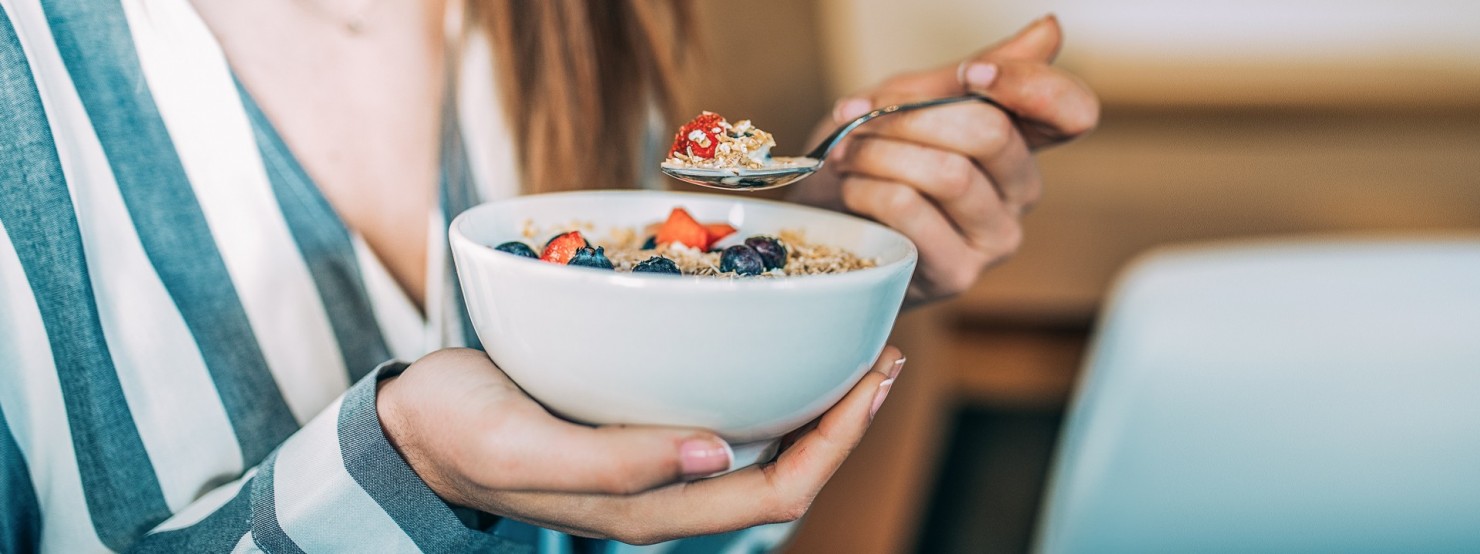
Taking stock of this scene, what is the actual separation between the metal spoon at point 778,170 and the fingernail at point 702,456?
221 mm

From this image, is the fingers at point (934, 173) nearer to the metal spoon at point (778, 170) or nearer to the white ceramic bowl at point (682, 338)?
the metal spoon at point (778, 170)

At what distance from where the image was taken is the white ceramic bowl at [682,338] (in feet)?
1.36

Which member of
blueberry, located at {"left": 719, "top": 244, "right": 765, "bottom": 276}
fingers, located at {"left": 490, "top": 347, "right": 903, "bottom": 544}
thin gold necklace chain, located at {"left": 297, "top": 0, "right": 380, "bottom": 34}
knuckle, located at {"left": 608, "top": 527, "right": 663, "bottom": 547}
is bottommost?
knuckle, located at {"left": 608, "top": 527, "right": 663, "bottom": 547}

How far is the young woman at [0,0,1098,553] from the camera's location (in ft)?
1.60

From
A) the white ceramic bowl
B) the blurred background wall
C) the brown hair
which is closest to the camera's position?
the white ceramic bowl

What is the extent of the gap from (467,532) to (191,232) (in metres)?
0.33

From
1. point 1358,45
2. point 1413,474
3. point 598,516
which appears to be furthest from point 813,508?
point 1358,45

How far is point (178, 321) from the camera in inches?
25.1

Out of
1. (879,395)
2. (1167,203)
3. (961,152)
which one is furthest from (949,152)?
(1167,203)

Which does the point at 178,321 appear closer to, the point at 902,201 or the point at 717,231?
the point at 717,231

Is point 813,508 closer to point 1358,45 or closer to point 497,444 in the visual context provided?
point 497,444

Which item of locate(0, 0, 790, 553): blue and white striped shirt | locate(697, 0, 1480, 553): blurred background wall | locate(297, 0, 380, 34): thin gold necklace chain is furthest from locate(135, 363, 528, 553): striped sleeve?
locate(697, 0, 1480, 553): blurred background wall

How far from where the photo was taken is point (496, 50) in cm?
88

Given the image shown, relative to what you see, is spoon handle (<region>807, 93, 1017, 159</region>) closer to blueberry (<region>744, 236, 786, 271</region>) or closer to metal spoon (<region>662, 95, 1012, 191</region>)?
metal spoon (<region>662, 95, 1012, 191</region>)
